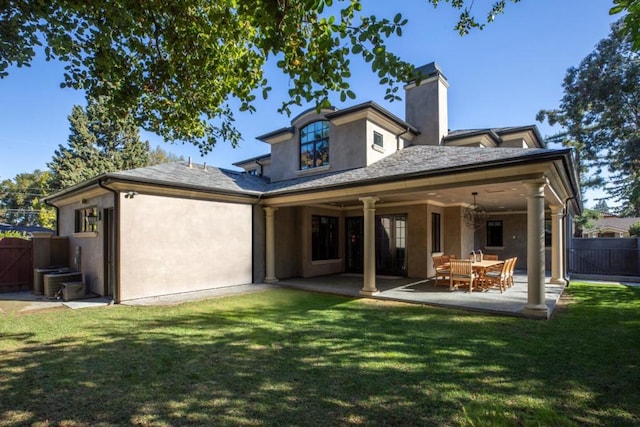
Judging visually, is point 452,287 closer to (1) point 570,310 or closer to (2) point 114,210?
(1) point 570,310

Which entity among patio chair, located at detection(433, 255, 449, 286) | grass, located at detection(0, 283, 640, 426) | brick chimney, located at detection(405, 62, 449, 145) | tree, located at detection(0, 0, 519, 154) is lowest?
grass, located at detection(0, 283, 640, 426)

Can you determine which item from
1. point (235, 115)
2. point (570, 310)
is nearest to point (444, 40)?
point (235, 115)

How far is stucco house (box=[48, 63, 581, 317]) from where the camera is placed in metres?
8.23

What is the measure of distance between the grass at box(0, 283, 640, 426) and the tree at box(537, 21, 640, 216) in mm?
21026

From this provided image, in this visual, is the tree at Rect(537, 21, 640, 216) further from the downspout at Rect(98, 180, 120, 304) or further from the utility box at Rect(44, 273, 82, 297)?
the utility box at Rect(44, 273, 82, 297)

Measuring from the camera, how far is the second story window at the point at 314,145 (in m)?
13.1

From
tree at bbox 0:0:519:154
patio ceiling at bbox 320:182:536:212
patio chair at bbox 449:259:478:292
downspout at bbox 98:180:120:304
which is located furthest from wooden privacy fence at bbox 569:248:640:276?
downspout at bbox 98:180:120:304

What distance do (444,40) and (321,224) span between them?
9.21 meters

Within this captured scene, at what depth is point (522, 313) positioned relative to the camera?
7051 mm

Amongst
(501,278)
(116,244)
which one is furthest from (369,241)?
(116,244)

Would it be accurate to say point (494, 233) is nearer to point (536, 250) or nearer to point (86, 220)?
point (536, 250)

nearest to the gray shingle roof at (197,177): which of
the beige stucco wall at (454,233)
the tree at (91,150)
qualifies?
the beige stucco wall at (454,233)

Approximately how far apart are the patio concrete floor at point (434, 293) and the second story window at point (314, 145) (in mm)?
4824

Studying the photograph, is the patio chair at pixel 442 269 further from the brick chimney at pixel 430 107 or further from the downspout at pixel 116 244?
the downspout at pixel 116 244
